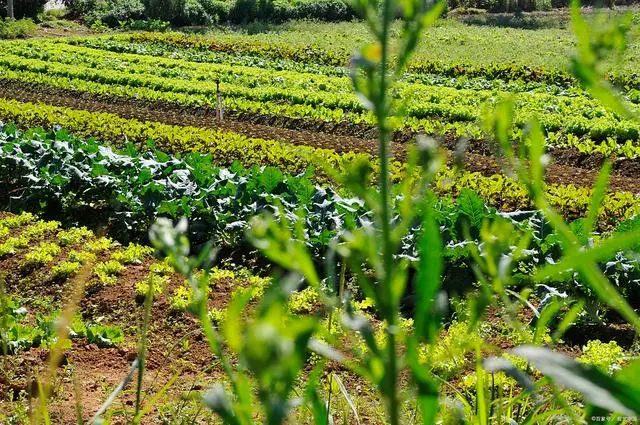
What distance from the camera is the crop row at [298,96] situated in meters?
14.4

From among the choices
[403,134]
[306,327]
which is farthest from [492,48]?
[306,327]

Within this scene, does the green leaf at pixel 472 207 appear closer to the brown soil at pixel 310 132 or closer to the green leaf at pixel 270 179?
the green leaf at pixel 270 179

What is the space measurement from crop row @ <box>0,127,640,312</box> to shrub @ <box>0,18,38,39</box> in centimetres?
2352

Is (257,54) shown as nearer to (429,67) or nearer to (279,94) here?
(429,67)

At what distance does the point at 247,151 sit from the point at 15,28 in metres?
24.1

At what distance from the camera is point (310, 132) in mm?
15297

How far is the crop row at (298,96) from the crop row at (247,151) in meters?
1.62

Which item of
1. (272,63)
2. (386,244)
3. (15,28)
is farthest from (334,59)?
(386,244)

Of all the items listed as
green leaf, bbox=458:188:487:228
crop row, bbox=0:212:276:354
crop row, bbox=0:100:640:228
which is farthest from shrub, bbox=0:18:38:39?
green leaf, bbox=458:188:487:228

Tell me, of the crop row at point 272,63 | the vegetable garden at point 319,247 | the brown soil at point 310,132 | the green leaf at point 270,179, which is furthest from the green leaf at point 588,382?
the crop row at point 272,63

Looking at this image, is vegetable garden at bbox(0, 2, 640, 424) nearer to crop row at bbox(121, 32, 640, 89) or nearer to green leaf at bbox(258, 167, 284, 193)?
green leaf at bbox(258, 167, 284, 193)

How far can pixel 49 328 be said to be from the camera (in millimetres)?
5379

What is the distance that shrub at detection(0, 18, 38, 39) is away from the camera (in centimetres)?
3219

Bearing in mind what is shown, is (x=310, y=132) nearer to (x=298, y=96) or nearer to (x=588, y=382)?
(x=298, y=96)
